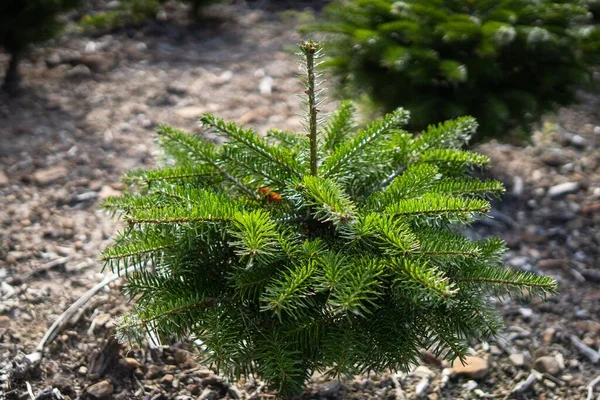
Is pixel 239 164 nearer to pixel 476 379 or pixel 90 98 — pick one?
pixel 476 379

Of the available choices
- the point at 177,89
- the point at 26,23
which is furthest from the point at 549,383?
the point at 26,23

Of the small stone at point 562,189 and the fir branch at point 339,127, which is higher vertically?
the fir branch at point 339,127

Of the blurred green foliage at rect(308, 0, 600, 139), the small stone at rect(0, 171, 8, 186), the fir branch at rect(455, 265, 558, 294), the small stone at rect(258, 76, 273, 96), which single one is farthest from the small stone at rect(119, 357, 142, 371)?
the small stone at rect(258, 76, 273, 96)

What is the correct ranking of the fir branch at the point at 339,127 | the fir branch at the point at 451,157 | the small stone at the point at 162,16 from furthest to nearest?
the small stone at the point at 162,16 < the fir branch at the point at 339,127 < the fir branch at the point at 451,157

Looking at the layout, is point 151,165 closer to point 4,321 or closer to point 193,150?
point 4,321

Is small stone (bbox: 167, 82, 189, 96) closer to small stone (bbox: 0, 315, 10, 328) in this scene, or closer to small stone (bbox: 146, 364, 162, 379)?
small stone (bbox: 0, 315, 10, 328)

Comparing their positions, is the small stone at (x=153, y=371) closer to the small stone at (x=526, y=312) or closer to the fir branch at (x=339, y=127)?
the fir branch at (x=339, y=127)

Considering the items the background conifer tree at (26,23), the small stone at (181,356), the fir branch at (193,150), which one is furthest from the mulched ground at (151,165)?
the fir branch at (193,150)
